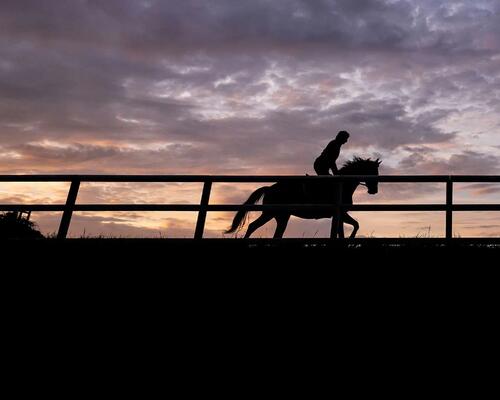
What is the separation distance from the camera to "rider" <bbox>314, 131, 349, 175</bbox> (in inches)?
500

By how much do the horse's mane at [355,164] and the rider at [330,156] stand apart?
114cm

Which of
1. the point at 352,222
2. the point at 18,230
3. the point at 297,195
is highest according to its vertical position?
the point at 297,195

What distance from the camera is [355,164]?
1385 cm

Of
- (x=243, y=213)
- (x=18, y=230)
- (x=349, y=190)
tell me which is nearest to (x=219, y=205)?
(x=243, y=213)

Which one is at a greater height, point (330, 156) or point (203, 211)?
point (330, 156)

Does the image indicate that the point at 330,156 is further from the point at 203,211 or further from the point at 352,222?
the point at 203,211

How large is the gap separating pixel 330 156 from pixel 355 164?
1.34 metres

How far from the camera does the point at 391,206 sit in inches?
409

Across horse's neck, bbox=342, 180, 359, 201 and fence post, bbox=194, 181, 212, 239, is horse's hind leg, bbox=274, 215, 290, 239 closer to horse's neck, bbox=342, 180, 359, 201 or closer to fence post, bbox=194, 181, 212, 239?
horse's neck, bbox=342, 180, 359, 201
